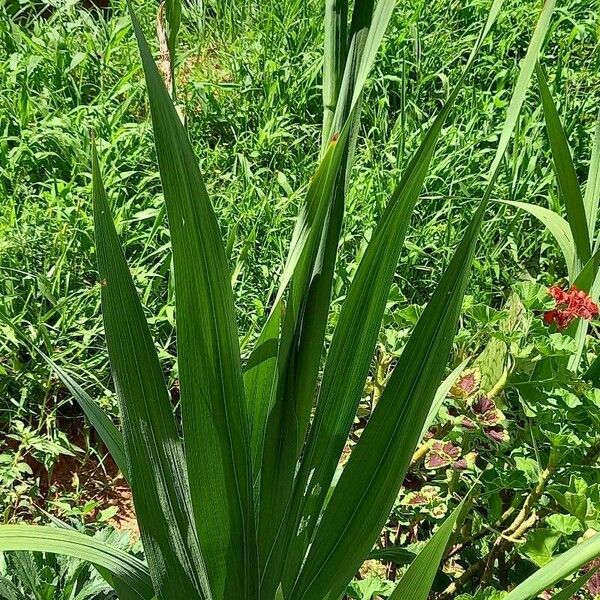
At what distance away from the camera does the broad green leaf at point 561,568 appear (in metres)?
0.92

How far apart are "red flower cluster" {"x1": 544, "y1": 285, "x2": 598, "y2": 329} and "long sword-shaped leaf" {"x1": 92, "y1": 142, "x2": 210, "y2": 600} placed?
67cm

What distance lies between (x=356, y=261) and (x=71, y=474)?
0.82 meters

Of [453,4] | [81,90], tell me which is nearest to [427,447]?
[81,90]

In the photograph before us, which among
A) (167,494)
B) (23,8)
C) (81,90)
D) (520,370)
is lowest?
(167,494)

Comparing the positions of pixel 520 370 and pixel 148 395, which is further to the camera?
pixel 520 370

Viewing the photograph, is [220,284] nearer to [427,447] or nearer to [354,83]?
[354,83]

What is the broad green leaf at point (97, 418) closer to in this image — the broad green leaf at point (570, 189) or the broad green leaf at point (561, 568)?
the broad green leaf at point (561, 568)

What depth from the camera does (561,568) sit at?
97 cm

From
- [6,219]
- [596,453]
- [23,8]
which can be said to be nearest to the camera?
[596,453]

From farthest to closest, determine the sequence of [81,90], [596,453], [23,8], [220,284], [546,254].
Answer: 1. [23,8]
2. [81,90]
3. [546,254]
4. [596,453]
5. [220,284]

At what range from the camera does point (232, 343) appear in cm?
87

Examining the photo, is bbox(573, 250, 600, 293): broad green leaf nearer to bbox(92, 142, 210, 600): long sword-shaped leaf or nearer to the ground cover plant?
the ground cover plant

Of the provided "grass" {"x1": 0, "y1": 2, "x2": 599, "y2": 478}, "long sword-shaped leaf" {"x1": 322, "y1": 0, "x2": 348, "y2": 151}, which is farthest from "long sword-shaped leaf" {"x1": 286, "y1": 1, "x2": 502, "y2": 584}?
"grass" {"x1": 0, "y1": 2, "x2": 599, "y2": 478}

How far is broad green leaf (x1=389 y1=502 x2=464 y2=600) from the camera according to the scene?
90 cm
